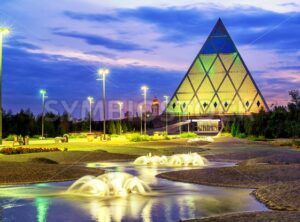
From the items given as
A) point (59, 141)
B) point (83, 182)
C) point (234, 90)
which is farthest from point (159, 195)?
point (234, 90)

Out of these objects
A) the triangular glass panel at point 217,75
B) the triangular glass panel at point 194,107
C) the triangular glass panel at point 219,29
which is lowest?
the triangular glass panel at point 194,107

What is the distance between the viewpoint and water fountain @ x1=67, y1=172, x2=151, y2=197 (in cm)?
1145

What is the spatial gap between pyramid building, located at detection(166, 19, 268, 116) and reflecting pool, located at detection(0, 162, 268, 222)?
4094 inches

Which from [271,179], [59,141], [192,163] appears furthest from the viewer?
[59,141]

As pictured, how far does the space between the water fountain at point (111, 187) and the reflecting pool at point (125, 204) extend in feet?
0.83

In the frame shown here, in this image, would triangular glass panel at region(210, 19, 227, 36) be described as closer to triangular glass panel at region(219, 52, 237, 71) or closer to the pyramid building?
the pyramid building

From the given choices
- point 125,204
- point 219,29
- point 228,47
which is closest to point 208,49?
point 228,47

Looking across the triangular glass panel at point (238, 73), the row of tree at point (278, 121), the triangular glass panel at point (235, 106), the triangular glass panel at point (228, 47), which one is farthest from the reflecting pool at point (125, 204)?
the triangular glass panel at point (228, 47)

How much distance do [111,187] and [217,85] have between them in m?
109

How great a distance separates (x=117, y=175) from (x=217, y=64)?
110 meters

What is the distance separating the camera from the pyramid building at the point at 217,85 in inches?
4601

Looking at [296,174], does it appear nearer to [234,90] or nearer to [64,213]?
[64,213]

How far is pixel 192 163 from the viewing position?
799 inches

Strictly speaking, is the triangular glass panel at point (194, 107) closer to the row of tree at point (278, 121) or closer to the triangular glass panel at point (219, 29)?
the triangular glass panel at point (219, 29)
